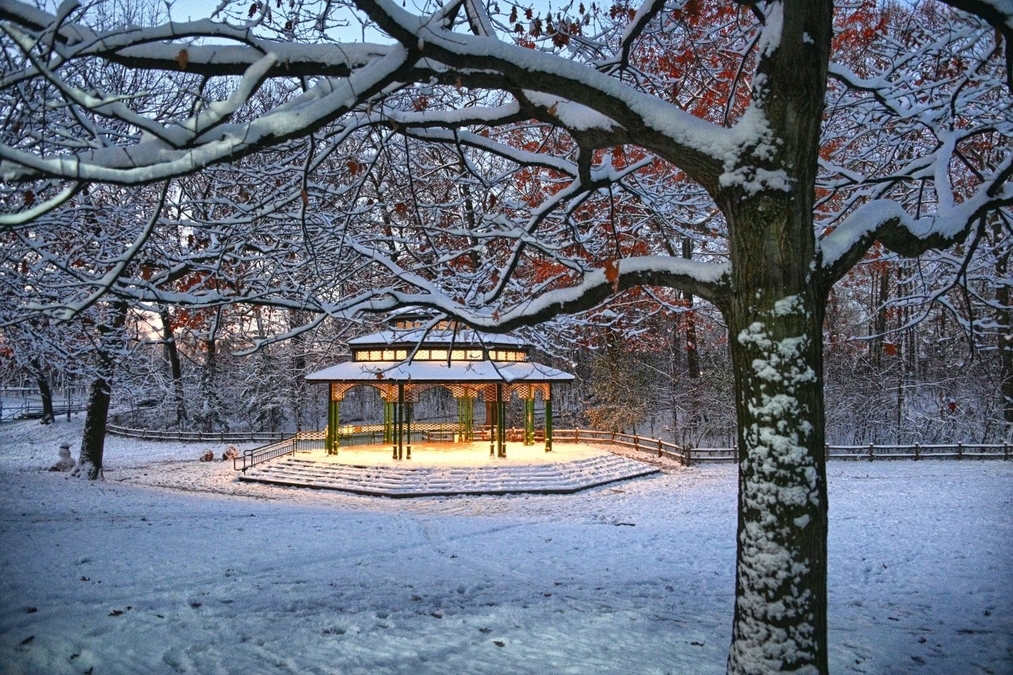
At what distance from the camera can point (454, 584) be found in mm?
8883

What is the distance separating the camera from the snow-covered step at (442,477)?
2081 cm

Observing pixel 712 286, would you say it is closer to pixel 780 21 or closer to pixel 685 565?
pixel 780 21

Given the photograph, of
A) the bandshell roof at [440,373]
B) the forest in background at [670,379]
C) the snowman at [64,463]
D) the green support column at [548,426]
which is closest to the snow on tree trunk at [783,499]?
the forest in background at [670,379]

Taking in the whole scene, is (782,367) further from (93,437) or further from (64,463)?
(64,463)

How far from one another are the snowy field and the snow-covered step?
2.78m

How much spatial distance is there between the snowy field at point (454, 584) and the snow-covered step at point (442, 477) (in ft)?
9.12

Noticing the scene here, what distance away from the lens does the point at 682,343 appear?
4203 centimetres

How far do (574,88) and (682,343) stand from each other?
39180 millimetres

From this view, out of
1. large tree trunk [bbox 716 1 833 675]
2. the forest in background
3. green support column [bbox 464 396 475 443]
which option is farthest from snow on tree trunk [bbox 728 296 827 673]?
green support column [bbox 464 396 475 443]

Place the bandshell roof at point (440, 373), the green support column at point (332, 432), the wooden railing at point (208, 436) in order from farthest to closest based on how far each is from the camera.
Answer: the wooden railing at point (208, 436) → the green support column at point (332, 432) → the bandshell roof at point (440, 373)

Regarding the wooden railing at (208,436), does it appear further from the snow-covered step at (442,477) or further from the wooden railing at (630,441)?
the wooden railing at (630,441)

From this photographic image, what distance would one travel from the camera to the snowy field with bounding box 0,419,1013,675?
5.74 meters

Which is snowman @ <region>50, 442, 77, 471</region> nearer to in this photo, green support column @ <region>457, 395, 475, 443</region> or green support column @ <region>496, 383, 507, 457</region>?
green support column @ <region>457, 395, 475, 443</region>

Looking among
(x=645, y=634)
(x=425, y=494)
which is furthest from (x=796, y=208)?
(x=425, y=494)
